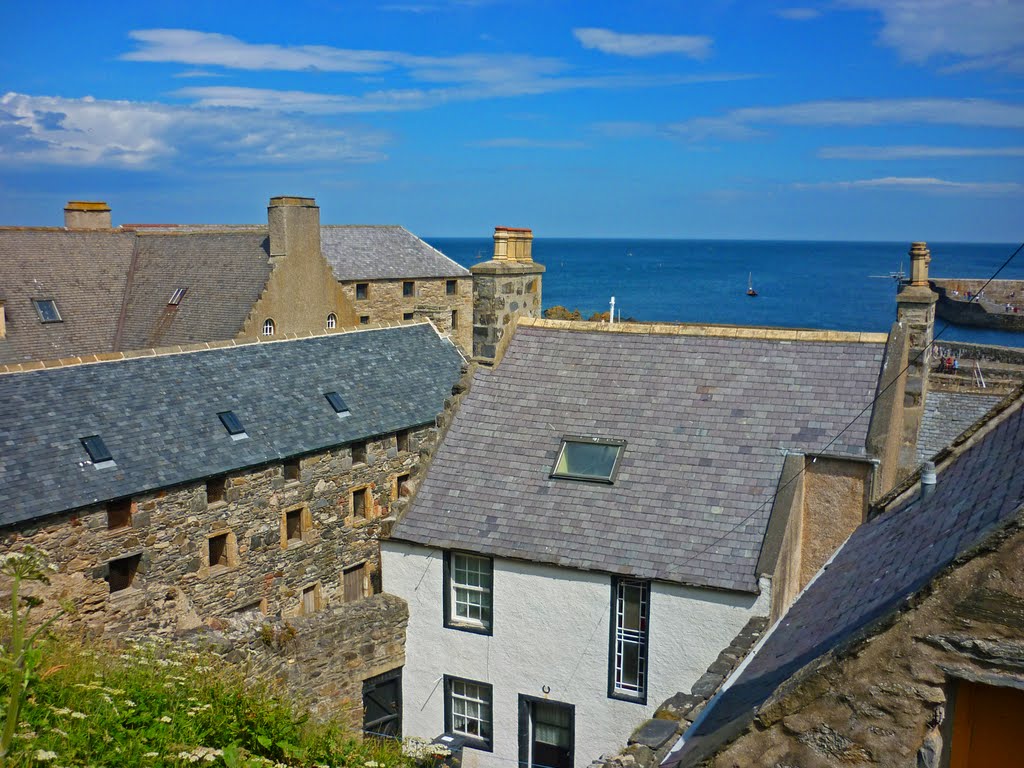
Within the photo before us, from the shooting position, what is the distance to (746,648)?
36.4ft

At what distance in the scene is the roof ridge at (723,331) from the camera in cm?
1594

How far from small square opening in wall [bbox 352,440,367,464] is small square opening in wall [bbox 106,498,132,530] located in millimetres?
6100

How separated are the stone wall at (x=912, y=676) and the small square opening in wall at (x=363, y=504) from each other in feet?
62.0

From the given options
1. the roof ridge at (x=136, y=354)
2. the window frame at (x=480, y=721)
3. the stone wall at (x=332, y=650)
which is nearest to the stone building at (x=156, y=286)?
the roof ridge at (x=136, y=354)

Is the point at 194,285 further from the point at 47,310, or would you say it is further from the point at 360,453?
the point at 360,453

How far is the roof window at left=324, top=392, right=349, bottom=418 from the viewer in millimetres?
22609

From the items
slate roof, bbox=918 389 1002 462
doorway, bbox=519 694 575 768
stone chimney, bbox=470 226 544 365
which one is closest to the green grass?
doorway, bbox=519 694 575 768

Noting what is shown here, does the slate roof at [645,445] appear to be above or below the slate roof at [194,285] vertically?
below

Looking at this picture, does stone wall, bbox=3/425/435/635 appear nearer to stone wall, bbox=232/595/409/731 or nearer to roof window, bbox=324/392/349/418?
roof window, bbox=324/392/349/418

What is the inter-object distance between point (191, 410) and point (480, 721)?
397 inches

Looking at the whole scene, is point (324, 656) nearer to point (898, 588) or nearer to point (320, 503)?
point (320, 503)

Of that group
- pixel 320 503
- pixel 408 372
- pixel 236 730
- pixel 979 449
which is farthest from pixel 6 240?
pixel 979 449

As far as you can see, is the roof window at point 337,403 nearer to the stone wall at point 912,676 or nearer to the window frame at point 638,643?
the window frame at point 638,643

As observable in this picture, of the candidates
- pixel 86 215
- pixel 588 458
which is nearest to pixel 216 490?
pixel 588 458
